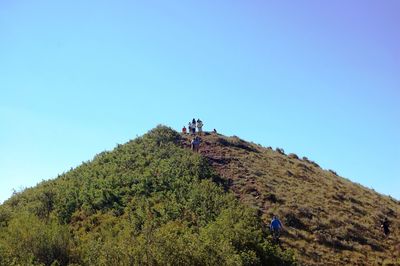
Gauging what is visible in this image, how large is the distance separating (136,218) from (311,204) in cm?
1275

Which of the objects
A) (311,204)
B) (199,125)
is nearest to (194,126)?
(199,125)

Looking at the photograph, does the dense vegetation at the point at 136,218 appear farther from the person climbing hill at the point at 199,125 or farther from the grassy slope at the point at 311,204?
the person climbing hill at the point at 199,125

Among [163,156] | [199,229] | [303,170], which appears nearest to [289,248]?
[199,229]

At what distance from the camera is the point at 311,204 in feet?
106

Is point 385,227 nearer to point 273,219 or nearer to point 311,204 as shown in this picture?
point 311,204

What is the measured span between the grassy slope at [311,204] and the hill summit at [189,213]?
90mm

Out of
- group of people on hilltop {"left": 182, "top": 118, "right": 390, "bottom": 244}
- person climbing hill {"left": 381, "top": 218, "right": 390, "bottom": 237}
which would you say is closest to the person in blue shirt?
group of people on hilltop {"left": 182, "top": 118, "right": 390, "bottom": 244}

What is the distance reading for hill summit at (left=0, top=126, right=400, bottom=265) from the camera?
2081 centimetres

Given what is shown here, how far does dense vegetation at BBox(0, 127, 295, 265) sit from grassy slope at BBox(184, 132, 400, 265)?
2.33 metres

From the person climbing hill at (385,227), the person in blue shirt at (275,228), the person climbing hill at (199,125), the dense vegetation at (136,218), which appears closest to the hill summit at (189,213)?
the dense vegetation at (136,218)

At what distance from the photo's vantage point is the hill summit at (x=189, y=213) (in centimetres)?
2081

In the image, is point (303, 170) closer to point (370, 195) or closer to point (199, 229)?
point (370, 195)

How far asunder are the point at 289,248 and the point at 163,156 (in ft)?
45.3

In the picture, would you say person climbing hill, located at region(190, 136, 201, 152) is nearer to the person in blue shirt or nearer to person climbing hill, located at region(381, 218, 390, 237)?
the person in blue shirt
